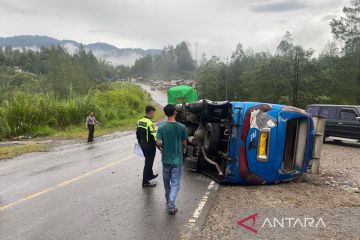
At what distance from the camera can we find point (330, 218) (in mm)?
6863

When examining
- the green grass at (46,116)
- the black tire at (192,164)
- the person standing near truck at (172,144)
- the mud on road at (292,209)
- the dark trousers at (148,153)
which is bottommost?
the green grass at (46,116)

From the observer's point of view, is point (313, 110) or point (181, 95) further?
point (181, 95)

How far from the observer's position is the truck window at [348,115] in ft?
60.5

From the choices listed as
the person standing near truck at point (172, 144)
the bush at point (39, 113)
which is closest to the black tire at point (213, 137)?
the person standing near truck at point (172, 144)

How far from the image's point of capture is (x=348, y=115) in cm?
1866

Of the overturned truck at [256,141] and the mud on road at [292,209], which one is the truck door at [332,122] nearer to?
the mud on road at [292,209]

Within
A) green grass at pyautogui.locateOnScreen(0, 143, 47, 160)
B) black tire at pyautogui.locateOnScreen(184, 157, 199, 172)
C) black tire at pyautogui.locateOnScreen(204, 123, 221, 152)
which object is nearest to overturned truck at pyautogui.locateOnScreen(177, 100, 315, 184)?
black tire at pyautogui.locateOnScreen(204, 123, 221, 152)

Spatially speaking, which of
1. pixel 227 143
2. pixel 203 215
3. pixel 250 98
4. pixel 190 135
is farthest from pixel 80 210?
pixel 250 98

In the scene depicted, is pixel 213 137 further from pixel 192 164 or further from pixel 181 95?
pixel 181 95

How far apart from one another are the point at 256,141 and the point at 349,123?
11028mm

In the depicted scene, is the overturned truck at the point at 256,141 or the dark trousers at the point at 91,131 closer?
the overturned truck at the point at 256,141

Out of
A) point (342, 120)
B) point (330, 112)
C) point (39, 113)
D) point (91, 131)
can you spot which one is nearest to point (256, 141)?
point (342, 120)

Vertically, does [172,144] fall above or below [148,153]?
above

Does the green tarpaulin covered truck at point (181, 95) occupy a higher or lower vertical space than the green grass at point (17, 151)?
higher
